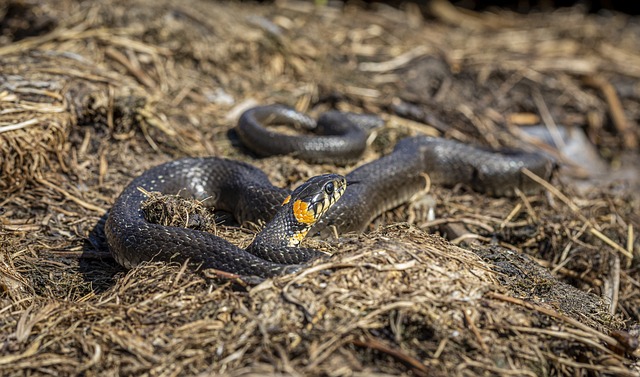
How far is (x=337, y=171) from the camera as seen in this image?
29.0 ft

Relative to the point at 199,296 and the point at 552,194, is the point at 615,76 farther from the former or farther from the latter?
the point at 199,296

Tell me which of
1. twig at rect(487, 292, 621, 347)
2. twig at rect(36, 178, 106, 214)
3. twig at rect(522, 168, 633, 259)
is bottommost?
twig at rect(36, 178, 106, 214)

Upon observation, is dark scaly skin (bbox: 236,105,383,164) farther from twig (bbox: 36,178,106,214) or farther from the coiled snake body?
twig (bbox: 36,178,106,214)

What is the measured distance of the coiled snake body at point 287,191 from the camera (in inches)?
→ 230

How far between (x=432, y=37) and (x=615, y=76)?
13.2ft

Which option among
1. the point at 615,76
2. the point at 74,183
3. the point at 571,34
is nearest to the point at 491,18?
the point at 571,34

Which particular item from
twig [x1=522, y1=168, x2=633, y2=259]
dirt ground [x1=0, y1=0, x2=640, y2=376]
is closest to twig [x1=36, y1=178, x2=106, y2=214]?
dirt ground [x1=0, y1=0, x2=640, y2=376]

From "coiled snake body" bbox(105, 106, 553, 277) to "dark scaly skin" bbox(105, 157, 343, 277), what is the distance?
1cm

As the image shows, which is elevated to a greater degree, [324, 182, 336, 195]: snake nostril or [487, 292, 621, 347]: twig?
[324, 182, 336, 195]: snake nostril

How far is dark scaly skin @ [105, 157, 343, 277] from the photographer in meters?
5.65

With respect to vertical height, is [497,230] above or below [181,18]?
below

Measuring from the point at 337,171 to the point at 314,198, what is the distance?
2.27 metres

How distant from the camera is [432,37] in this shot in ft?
46.3

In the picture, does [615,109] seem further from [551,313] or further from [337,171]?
[551,313]
